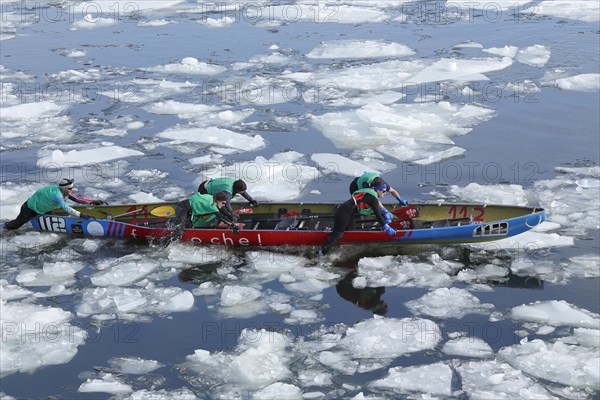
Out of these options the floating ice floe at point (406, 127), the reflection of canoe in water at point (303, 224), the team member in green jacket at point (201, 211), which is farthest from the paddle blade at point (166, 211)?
the floating ice floe at point (406, 127)

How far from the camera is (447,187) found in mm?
14016

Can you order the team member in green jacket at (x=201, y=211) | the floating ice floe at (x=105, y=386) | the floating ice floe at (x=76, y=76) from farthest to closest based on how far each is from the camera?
the floating ice floe at (x=76, y=76), the team member in green jacket at (x=201, y=211), the floating ice floe at (x=105, y=386)

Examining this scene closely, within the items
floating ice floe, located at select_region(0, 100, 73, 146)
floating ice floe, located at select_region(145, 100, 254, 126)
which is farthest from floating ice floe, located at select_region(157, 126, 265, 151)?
floating ice floe, located at select_region(0, 100, 73, 146)

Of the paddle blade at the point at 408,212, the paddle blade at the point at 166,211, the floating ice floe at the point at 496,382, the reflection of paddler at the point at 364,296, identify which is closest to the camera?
the floating ice floe at the point at 496,382

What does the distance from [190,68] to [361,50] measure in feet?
14.6

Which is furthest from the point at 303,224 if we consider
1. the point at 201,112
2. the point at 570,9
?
the point at 570,9

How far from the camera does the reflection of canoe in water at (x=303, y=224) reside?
11398mm

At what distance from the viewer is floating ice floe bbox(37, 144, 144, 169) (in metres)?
15.3

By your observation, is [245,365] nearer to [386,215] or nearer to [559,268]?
[386,215]

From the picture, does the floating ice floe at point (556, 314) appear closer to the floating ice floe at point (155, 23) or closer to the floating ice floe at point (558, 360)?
the floating ice floe at point (558, 360)

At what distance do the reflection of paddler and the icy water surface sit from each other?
3cm

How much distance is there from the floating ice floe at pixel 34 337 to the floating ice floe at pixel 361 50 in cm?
1310

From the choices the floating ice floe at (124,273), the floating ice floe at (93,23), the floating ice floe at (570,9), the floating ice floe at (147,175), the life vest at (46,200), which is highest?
the floating ice floe at (570,9)

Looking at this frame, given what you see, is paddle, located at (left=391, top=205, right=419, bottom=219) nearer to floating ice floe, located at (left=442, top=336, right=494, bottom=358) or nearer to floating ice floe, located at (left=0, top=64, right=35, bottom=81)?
floating ice floe, located at (left=442, top=336, right=494, bottom=358)
